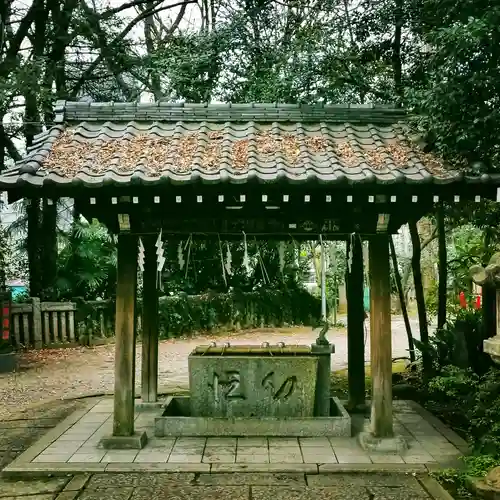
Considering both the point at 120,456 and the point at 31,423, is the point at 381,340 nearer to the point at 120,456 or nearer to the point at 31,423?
the point at 120,456

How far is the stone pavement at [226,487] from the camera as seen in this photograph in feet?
17.5

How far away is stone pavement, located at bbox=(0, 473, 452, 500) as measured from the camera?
5.35m

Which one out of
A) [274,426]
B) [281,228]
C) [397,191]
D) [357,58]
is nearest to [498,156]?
[397,191]

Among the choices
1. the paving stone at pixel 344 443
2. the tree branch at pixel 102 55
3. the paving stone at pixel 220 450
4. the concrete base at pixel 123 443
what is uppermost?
the tree branch at pixel 102 55

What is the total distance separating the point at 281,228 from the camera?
6.98 m

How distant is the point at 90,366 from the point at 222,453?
8.10m

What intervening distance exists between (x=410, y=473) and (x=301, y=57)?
25.7 feet

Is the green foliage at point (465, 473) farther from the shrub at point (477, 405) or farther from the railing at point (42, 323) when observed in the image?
the railing at point (42, 323)

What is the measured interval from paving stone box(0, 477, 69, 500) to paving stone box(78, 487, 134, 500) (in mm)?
319

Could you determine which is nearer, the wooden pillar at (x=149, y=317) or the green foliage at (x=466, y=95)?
the green foliage at (x=466, y=95)

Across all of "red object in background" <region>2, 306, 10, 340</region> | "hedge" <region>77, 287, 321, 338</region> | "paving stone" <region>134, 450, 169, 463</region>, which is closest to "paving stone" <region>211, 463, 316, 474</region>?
"paving stone" <region>134, 450, 169, 463</region>

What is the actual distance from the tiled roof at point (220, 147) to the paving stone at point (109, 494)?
2910 millimetres

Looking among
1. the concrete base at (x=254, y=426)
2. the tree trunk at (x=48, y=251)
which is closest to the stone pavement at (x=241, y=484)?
the concrete base at (x=254, y=426)

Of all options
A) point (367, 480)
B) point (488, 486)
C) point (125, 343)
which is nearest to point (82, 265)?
point (125, 343)
